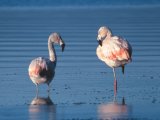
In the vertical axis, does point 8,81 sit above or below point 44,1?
below

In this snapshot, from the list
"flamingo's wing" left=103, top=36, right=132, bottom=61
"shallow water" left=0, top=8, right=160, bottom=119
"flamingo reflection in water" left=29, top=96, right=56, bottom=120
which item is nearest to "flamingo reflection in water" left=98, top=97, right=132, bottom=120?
"shallow water" left=0, top=8, right=160, bottom=119

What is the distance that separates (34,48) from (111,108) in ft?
42.8

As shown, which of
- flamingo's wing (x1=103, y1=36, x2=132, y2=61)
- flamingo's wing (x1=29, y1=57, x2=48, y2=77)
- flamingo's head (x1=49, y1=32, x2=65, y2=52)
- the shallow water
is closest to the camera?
the shallow water

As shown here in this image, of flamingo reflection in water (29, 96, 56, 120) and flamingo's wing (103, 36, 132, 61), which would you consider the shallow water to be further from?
flamingo's wing (103, 36, 132, 61)

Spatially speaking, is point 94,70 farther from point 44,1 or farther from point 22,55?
point 44,1

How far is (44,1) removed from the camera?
105000 mm

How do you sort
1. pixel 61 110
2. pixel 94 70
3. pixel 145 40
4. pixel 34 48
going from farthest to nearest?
1. pixel 145 40
2. pixel 34 48
3. pixel 94 70
4. pixel 61 110

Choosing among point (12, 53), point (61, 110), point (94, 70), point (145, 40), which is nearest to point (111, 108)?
point (61, 110)

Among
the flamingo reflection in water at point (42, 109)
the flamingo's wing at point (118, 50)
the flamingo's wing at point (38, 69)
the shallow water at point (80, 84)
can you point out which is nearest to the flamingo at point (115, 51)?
the flamingo's wing at point (118, 50)

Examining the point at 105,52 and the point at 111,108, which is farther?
the point at 105,52

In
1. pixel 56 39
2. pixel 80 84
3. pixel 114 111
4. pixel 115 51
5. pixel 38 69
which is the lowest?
pixel 114 111

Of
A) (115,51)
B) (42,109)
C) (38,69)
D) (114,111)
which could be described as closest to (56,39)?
(115,51)

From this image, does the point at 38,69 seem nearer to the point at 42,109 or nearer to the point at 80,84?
the point at 80,84

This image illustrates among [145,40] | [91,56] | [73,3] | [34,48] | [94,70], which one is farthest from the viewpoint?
[73,3]
